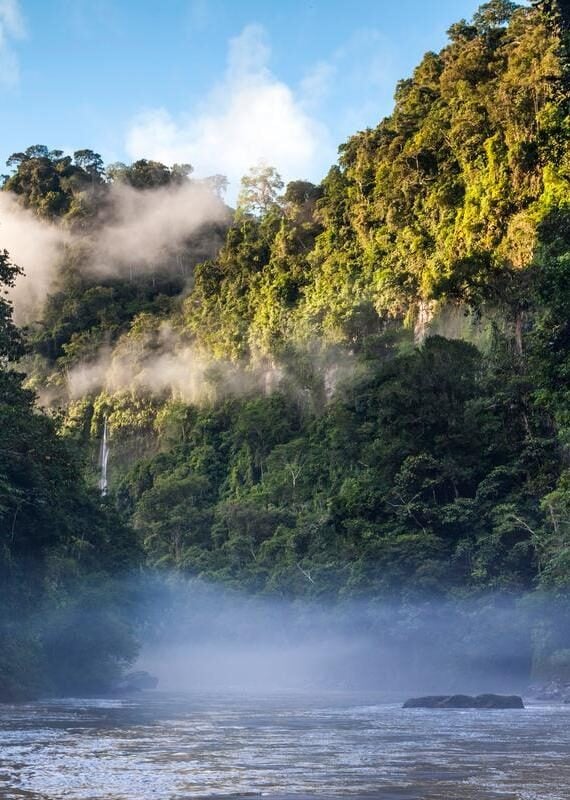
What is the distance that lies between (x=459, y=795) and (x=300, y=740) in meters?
8.14

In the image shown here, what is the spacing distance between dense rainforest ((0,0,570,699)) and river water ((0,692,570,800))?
24.0ft

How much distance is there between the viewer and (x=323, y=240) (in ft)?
272

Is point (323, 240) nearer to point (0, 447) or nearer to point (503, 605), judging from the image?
point (503, 605)

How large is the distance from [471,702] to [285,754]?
14222 mm

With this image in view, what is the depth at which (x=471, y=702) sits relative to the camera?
28219mm

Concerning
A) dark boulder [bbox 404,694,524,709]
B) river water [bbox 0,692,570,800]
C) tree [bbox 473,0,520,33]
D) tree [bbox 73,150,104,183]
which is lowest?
river water [bbox 0,692,570,800]

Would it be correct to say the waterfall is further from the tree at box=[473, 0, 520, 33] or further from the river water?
the river water

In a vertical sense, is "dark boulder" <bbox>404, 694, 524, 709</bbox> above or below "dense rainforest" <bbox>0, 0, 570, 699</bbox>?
below

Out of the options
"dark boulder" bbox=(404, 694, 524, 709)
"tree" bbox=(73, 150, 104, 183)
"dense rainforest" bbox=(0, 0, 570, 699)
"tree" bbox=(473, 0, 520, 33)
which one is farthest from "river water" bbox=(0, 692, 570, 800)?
"tree" bbox=(73, 150, 104, 183)

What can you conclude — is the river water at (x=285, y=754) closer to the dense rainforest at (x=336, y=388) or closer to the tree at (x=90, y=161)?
the dense rainforest at (x=336, y=388)

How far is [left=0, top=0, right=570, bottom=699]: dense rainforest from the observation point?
3406cm

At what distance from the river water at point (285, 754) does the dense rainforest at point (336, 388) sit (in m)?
7.32

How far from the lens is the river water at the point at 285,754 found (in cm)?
1124

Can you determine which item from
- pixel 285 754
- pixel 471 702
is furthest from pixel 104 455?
pixel 285 754
